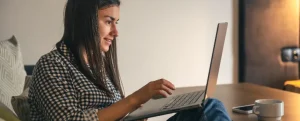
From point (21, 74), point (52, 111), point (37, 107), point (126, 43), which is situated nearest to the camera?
Answer: point (52, 111)

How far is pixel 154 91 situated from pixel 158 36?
1604mm

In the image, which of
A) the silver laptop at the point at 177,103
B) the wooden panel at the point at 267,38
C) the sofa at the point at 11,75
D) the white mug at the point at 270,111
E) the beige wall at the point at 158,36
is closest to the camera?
the silver laptop at the point at 177,103

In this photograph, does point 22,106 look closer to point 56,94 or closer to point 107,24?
point 56,94

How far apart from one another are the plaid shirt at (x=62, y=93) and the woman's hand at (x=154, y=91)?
14cm

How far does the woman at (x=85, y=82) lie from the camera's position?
1.10 m

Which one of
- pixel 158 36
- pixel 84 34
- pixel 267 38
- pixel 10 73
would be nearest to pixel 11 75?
pixel 10 73

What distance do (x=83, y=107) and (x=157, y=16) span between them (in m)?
1.57

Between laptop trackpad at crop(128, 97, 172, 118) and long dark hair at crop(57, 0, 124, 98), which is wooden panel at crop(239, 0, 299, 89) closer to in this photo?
laptop trackpad at crop(128, 97, 172, 118)

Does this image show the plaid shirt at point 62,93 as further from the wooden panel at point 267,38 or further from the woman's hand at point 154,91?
the wooden panel at point 267,38

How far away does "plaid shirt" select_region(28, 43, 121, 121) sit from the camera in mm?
1100

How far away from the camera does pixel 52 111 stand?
1.10 m

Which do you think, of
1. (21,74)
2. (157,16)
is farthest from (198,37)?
(21,74)

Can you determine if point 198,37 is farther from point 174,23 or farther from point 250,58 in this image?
point 250,58

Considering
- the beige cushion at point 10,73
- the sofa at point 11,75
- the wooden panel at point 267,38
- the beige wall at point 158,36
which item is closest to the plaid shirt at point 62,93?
the sofa at point 11,75
